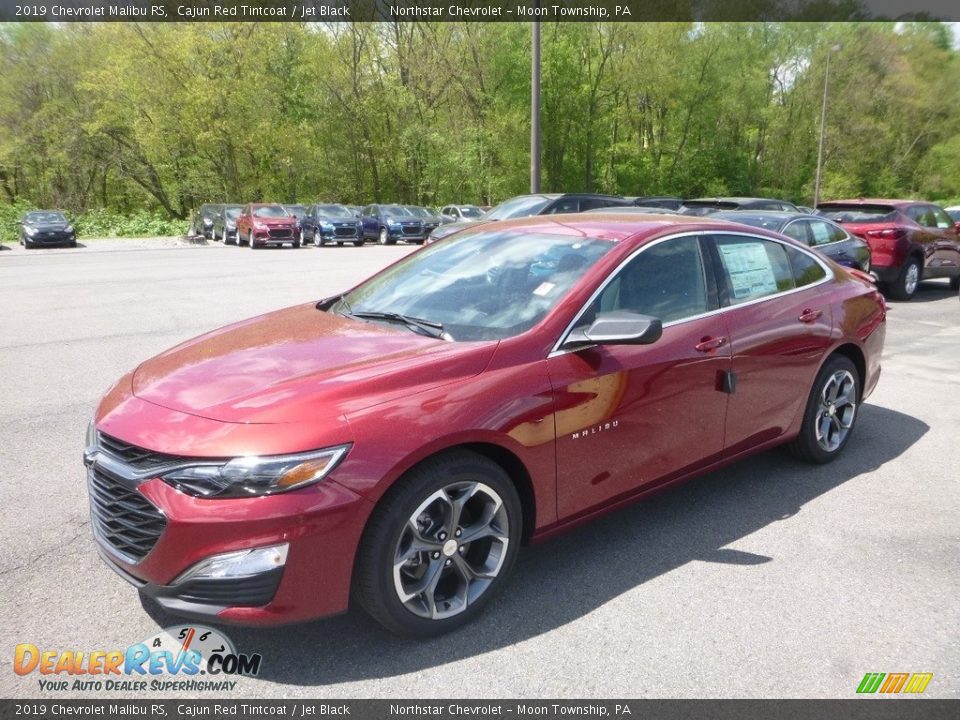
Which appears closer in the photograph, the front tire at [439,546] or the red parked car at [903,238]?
the front tire at [439,546]

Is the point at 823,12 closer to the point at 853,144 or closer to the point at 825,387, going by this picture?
the point at 853,144

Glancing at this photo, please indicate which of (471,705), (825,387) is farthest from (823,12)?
(471,705)

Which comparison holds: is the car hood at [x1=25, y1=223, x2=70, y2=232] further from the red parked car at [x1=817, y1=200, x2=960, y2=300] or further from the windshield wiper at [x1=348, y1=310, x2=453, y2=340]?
the windshield wiper at [x1=348, y1=310, x2=453, y2=340]

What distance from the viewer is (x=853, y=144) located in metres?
46.6

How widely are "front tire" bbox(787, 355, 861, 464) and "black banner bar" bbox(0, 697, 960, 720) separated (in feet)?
7.35

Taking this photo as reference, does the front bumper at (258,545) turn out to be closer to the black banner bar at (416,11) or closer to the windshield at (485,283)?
the windshield at (485,283)

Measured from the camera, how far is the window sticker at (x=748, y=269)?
4121 millimetres

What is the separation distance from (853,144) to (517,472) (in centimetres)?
5127

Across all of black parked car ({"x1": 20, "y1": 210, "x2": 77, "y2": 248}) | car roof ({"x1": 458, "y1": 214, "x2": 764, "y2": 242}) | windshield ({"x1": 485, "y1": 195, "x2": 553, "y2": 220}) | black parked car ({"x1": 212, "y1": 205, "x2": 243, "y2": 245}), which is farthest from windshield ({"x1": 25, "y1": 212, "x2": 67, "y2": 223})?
car roof ({"x1": 458, "y1": 214, "x2": 764, "y2": 242})

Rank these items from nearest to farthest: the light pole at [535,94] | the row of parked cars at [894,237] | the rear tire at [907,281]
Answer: the row of parked cars at [894,237] → the rear tire at [907,281] → the light pole at [535,94]

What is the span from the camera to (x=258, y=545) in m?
2.50

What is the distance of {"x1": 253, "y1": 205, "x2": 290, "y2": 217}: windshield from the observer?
91.2 ft

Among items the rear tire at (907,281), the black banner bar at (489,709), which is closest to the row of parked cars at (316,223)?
the rear tire at (907,281)

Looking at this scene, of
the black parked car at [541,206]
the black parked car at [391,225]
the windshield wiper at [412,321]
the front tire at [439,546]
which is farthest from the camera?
the black parked car at [391,225]
